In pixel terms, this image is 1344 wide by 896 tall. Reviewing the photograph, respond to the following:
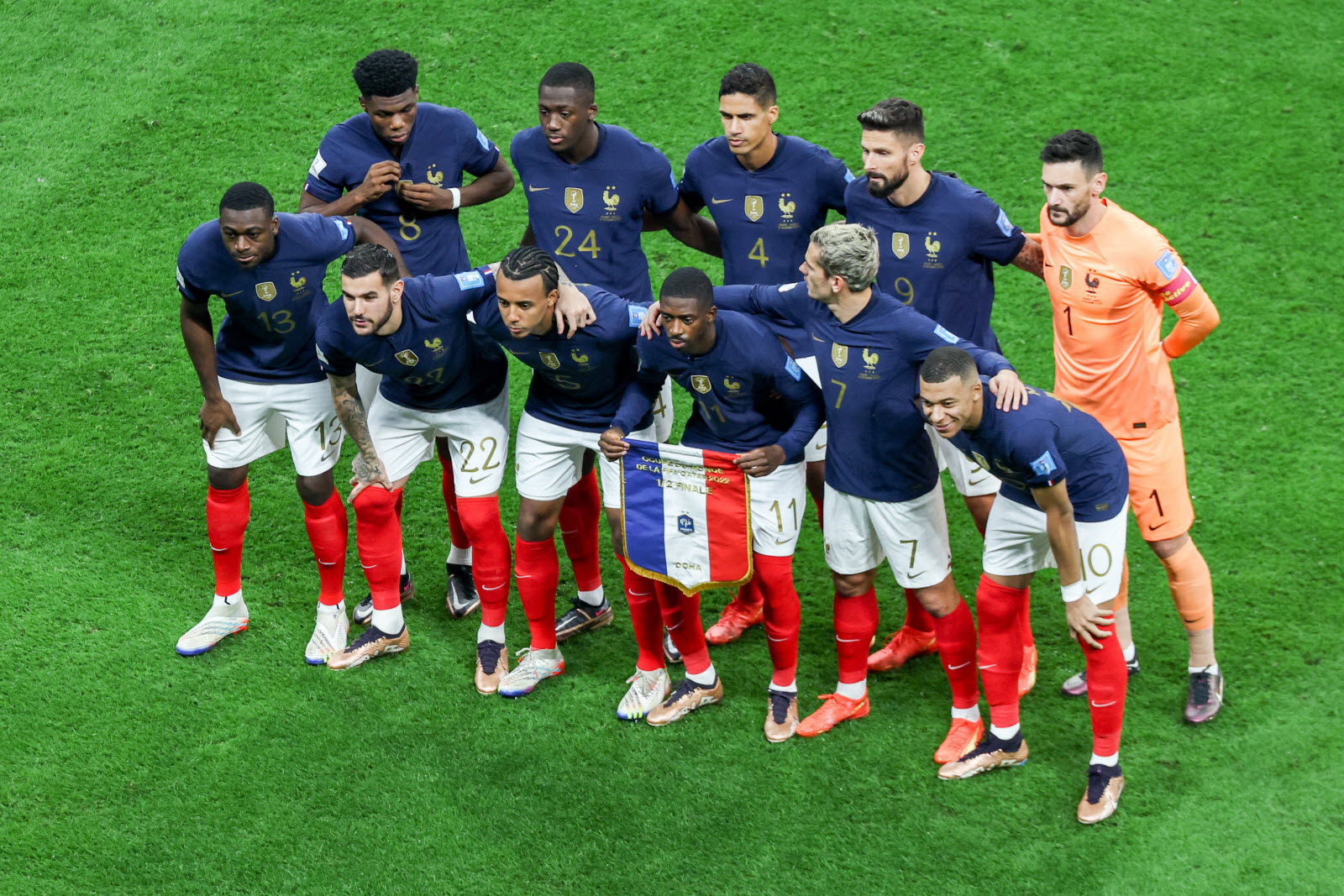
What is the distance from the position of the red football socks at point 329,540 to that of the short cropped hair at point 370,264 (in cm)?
111

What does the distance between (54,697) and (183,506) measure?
4.76ft

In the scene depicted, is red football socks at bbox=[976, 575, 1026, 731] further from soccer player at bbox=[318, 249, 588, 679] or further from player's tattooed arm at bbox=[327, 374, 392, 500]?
player's tattooed arm at bbox=[327, 374, 392, 500]

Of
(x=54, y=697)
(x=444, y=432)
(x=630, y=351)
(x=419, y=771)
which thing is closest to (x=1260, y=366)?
(x=630, y=351)

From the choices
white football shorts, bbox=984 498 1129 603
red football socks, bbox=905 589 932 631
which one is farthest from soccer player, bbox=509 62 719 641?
white football shorts, bbox=984 498 1129 603

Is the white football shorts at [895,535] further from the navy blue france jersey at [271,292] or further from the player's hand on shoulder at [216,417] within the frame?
the player's hand on shoulder at [216,417]

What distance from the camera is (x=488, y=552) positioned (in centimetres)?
589

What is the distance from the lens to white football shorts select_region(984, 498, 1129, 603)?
16.3ft

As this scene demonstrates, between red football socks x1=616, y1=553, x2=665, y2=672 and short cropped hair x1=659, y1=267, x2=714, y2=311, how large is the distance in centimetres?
110

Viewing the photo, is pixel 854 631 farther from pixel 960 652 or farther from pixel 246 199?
pixel 246 199

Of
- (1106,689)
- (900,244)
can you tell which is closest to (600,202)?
(900,244)

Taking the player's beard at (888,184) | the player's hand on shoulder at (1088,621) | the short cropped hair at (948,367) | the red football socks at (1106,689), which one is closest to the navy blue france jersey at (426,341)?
the player's beard at (888,184)

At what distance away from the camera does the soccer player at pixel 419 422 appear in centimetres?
555

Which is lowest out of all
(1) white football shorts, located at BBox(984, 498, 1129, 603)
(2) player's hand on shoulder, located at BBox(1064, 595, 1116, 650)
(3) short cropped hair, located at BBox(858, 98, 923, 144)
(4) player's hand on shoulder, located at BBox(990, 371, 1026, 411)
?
(2) player's hand on shoulder, located at BBox(1064, 595, 1116, 650)

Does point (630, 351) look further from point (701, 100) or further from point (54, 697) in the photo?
point (701, 100)
